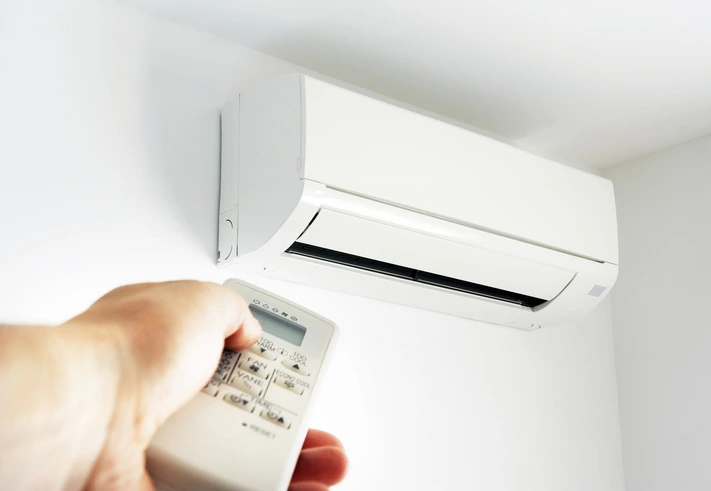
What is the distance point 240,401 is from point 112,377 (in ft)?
0.48

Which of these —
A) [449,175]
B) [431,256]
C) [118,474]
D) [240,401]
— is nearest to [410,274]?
[431,256]

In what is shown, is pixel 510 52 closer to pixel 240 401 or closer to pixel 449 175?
pixel 449 175

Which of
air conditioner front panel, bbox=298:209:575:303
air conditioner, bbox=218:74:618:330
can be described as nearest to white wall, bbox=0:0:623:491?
air conditioner, bbox=218:74:618:330

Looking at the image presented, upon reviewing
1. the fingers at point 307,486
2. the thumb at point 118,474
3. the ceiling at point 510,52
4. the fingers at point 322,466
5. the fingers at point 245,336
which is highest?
the ceiling at point 510,52

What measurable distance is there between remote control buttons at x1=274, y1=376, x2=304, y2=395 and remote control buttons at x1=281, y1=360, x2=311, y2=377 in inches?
0.6

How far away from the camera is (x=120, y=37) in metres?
1.10

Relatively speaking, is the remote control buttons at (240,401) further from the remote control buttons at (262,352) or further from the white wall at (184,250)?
the white wall at (184,250)

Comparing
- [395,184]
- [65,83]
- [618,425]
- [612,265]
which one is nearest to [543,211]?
[612,265]

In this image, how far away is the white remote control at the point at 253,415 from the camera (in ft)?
1.37

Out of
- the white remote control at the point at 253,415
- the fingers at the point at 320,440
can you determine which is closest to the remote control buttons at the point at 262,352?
the white remote control at the point at 253,415

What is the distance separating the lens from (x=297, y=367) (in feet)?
1.80

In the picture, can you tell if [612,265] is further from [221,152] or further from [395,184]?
[221,152]

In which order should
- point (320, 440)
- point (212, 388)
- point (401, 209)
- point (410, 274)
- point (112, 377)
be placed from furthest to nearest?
point (410, 274)
point (401, 209)
point (320, 440)
point (212, 388)
point (112, 377)

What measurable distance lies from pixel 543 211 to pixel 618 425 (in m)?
0.76
